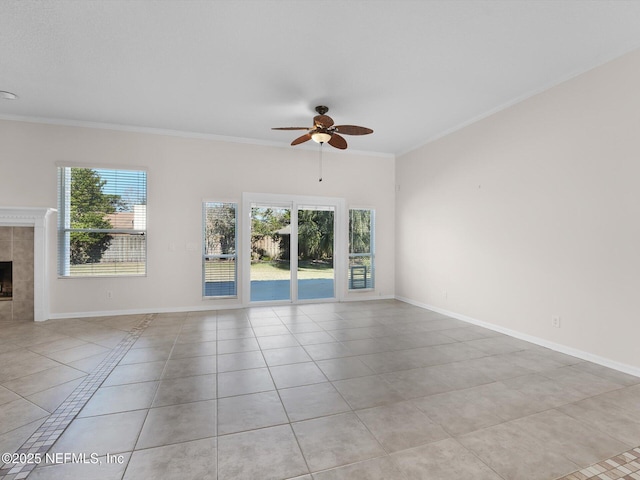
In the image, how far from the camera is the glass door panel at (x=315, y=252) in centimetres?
628

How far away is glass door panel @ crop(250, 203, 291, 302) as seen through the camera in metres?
5.96

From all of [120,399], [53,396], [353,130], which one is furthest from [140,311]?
[353,130]

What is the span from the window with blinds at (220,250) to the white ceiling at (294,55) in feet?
5.41

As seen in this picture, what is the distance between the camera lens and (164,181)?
5434 mm

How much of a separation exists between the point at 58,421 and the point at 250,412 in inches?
51.9

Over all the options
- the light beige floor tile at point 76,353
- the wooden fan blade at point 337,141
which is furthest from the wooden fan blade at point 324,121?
the light beige floor tile at point 76,353

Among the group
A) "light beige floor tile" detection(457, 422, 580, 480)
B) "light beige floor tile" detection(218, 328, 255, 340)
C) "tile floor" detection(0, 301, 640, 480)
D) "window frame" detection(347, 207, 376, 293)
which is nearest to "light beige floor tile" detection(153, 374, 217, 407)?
"tile floor" detection(0, 301, 640, 480)

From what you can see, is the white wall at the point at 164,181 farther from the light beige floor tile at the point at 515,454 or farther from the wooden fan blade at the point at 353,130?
the light beige floor tile at the point at 515,454

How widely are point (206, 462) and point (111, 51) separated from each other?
370cm

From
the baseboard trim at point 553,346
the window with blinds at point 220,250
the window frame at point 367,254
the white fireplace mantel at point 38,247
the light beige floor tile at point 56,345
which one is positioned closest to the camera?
the baseboard trim at point 553,346

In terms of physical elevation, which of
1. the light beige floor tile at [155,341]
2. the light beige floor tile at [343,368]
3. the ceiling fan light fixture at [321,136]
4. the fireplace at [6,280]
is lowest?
the light beige floor tile at [343,368]

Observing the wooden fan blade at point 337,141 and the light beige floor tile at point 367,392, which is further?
the wooden fan blade at point 337,141

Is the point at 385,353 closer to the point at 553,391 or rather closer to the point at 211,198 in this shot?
the point at 553,391

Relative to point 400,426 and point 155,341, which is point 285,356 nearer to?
point 400,426
